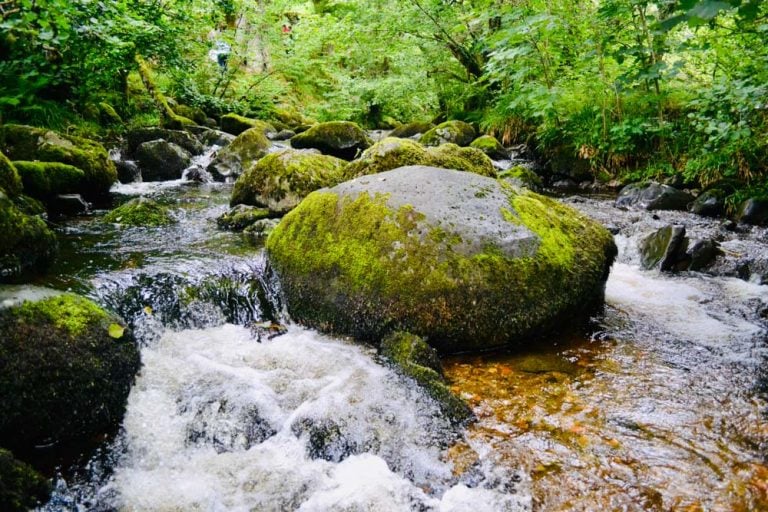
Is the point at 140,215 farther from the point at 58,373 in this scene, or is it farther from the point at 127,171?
the point at 58,373

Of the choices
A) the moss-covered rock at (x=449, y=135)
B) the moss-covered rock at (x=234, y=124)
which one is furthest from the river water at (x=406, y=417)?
the moss-covered rock at (x=234, y=124)

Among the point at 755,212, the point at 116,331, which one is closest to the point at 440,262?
the point at 116,331

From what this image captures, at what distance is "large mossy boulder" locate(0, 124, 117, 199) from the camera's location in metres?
7.26

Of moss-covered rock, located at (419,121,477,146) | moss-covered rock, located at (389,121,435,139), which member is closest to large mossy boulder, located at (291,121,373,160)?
moss-covered rock, located at (419,121,477,146)

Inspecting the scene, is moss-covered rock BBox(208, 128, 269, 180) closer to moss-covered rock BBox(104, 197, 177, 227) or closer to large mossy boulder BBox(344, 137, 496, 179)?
moss-covered rock BBox(104, 197, 177, 227)

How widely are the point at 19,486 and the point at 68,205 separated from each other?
19.6ft

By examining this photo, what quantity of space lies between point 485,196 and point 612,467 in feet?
8.44

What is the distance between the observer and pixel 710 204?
7.86 m

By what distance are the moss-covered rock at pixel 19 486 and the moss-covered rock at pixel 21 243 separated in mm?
1635

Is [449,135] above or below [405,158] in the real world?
above

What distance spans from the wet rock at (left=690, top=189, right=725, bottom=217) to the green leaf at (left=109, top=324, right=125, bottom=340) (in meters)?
8.70

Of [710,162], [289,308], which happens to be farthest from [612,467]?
[710,162]

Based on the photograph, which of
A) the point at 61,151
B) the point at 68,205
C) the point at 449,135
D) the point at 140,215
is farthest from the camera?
the point at 449,135

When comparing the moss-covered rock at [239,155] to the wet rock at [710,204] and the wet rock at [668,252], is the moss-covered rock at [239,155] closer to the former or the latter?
the wet rock at [668,252]
